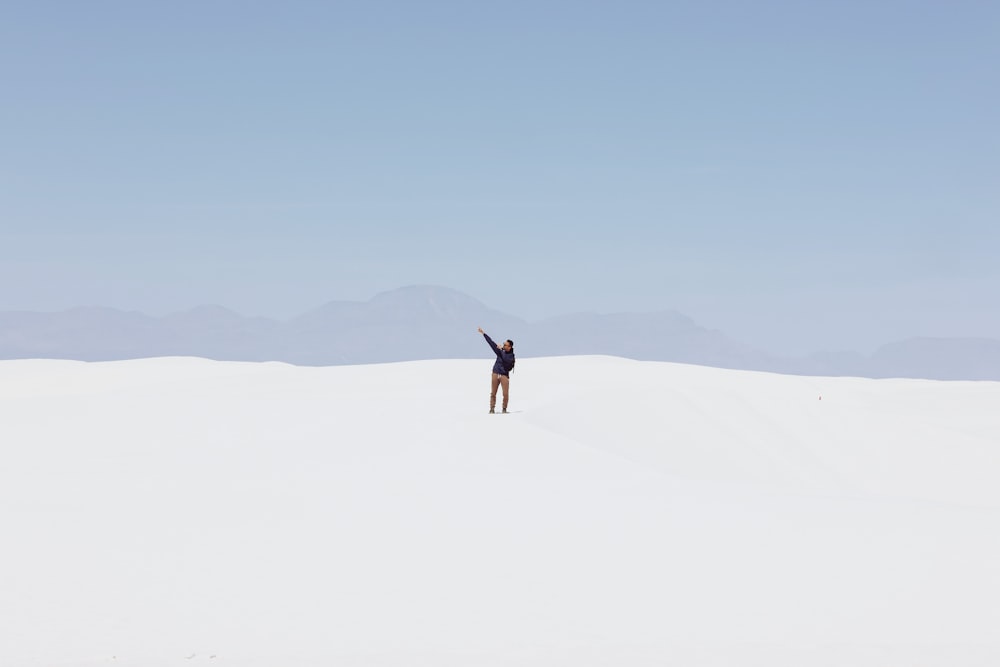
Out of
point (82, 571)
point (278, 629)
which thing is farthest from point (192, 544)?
point (278, 629)

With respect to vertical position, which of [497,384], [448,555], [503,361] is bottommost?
[448,555]

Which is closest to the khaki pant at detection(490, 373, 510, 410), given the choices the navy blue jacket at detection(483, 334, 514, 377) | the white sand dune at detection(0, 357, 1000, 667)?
the navy blue jacket at detection(483, 334, 514, 377)

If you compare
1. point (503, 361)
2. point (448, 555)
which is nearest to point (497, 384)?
point (503, 361)

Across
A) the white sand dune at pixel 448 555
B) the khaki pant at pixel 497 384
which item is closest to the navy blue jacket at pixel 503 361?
the khaki pant at pixel 497 384

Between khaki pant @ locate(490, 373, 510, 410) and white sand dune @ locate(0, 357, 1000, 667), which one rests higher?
khaki pant @ locate(490, 373, 510, 410)

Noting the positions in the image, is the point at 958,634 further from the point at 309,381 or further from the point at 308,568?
the point at 309,381

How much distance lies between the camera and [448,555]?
9422 mm

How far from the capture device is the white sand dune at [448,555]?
23.2ft

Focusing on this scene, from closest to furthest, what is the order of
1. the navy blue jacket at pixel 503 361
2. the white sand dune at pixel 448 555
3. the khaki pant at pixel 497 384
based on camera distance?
the white sand dune at pixel 448 555
the navy blue jacket at pixel 503 361
the khaki pant at pixel 497 384

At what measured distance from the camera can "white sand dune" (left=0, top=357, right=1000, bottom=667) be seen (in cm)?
707

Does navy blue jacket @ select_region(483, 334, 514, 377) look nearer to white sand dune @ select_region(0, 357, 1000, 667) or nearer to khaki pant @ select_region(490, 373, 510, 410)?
khaki pant @ select_region(490, 373, 510, 410)

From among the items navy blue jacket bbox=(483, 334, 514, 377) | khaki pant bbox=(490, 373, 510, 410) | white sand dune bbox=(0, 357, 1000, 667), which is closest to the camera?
white sand dune bbox=(0, 357, 1000, 667)

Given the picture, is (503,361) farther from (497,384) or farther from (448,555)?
(448,555)

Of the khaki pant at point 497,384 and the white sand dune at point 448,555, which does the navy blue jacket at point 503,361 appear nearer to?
the khaki pant at point 497,384
